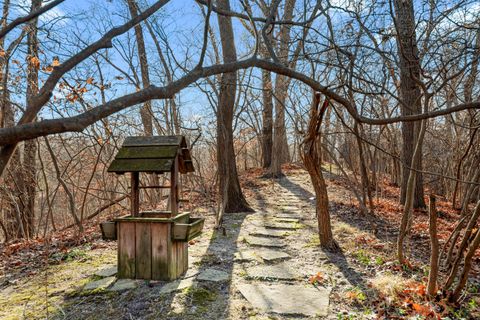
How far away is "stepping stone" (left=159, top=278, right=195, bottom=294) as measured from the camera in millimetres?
4023

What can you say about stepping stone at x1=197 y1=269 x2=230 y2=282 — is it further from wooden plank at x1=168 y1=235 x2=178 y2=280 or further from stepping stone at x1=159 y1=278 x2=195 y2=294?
wooden plank at x1=168 y1=235 x2=178 y2=280

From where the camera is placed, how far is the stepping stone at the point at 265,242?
5.90 m

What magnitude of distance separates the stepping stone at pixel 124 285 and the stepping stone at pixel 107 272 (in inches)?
12.9

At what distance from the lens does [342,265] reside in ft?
16.1

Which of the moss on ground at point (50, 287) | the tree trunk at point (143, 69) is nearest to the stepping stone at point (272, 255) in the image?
the moss on ground at point (50, 287)

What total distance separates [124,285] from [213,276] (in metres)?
1.08

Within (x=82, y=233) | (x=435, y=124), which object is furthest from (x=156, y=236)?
(x=435, y=124)

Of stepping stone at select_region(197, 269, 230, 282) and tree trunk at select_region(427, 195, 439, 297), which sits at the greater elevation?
tree trunk at select_region(427, 195, 439, 297)

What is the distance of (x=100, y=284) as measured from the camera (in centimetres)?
427

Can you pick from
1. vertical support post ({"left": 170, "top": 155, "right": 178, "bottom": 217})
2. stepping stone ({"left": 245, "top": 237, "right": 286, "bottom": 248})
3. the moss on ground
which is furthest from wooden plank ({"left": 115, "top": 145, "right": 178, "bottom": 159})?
stepping stone ({"left": 245, "top": 237, "right": 286, "bottom": 248})

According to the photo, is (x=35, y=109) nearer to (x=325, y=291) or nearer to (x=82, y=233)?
(x=325, y=291)

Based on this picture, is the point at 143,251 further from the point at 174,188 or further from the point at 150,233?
the point at 174,188

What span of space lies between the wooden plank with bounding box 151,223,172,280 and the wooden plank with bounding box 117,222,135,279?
269mm

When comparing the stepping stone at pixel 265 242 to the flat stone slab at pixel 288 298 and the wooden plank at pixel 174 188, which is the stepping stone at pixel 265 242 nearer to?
the flat stone slab at pixel 288 298
